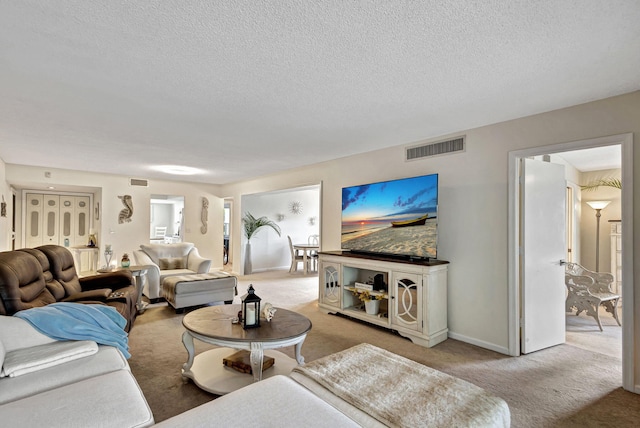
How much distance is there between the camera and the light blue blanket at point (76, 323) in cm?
202

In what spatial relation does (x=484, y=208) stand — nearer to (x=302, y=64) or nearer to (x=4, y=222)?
(x=302, y=64)

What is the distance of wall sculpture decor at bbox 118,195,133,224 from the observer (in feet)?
23.3

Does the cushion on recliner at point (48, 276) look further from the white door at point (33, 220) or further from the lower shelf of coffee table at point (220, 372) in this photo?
the white door at point (33, 220)

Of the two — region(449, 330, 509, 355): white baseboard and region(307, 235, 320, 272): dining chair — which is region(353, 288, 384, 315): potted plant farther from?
region(307, 235, 320, 272): dining chair

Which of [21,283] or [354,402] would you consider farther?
[21,283]

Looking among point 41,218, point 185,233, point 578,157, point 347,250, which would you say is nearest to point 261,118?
point 347,250

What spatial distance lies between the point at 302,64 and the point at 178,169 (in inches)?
188

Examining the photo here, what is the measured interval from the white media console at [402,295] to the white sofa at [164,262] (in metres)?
2.55

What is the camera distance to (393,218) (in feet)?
13.0

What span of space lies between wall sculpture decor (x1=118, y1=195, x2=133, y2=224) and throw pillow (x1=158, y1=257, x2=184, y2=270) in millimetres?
2267

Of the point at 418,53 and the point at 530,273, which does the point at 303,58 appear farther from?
the point at 530,273

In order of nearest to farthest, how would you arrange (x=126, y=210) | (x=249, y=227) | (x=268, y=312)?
(x=268, y=312)
(x=126, y=210)
(x=249, y=227)

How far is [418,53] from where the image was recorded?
1943 millimetres

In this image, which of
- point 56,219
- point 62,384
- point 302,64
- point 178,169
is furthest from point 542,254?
point 56,219
